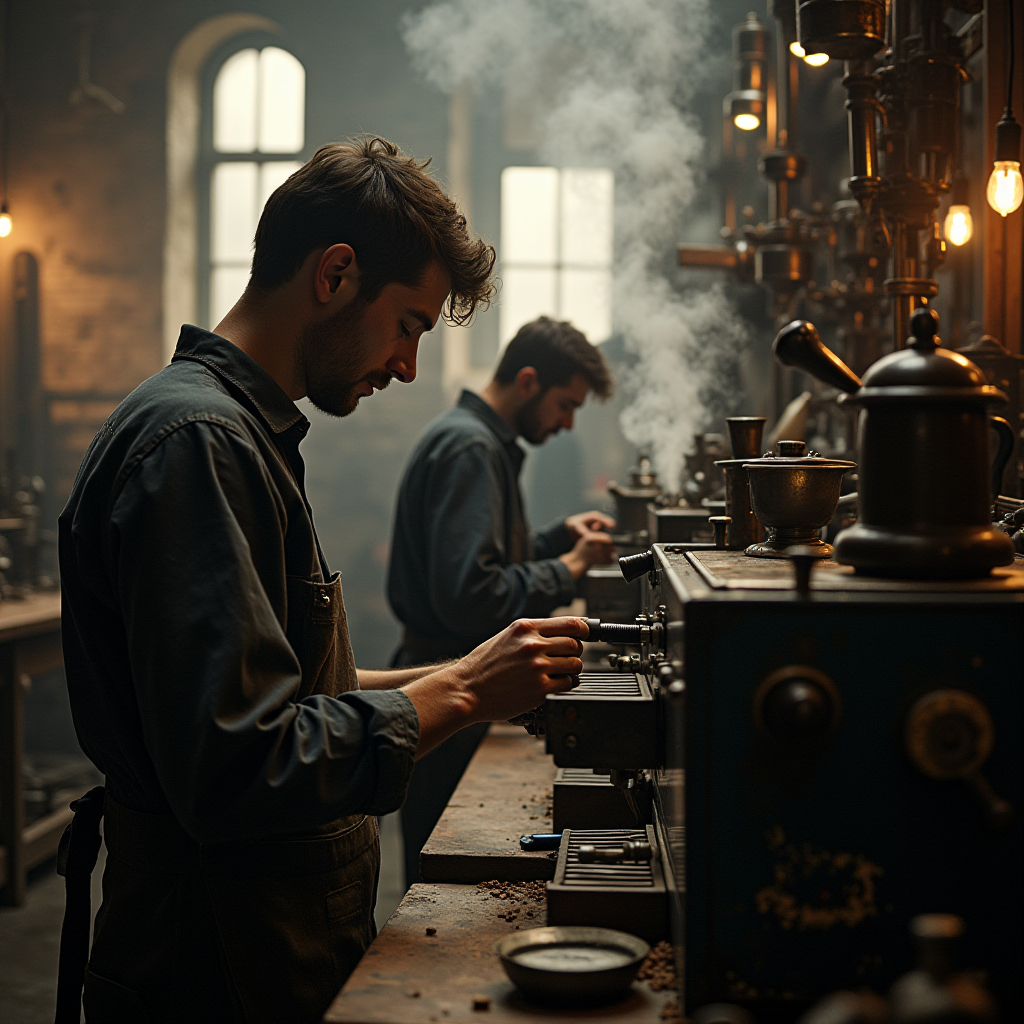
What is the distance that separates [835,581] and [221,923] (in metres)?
0.87

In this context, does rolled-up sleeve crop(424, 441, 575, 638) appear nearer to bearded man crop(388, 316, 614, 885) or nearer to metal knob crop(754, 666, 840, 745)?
bearded man crop(388, 316, 614, 885)

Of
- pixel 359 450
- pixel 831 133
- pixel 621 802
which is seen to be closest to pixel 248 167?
pixel 359 450

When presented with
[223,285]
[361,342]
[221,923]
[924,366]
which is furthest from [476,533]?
[223,285]

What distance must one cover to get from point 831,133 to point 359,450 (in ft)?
12.2

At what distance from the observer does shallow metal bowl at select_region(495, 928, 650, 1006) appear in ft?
3.88

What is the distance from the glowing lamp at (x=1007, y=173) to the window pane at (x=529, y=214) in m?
5.46

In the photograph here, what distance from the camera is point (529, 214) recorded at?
302 inches

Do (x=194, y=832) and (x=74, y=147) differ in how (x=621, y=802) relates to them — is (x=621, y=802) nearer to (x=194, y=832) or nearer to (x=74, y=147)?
(x=194, y=832)

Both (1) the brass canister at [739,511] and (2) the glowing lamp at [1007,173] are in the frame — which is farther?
(2) the glowing lamp at [1007,173]

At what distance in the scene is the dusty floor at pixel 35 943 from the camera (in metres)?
3.71

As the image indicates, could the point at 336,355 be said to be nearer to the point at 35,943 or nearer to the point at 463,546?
the point at 463,546

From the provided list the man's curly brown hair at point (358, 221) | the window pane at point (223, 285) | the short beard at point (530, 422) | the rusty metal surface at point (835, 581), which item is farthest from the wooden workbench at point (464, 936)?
the window pane at point (223, 285)

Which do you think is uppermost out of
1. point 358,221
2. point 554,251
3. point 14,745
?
point 554,251

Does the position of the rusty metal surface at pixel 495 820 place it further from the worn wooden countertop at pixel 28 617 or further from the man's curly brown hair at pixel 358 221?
the worn wooden countertop at pixel 28 617
